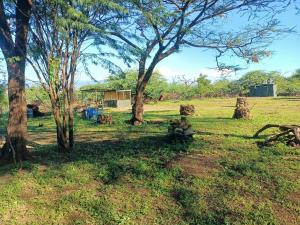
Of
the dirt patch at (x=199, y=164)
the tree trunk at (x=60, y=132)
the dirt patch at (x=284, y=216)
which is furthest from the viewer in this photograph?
the tree trunk at (x=60, y=132)

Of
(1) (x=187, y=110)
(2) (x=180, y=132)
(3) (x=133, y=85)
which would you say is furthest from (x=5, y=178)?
(3) (x=133, y=85)

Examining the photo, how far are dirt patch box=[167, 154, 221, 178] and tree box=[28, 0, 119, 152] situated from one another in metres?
2.87

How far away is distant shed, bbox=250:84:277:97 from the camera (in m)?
54.2

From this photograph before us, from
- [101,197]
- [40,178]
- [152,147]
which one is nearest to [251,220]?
[101,197]

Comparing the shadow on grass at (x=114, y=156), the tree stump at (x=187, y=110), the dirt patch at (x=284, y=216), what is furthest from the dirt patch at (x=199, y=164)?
the tree stump at (x=187, y=110)

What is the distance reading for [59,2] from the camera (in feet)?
21.6

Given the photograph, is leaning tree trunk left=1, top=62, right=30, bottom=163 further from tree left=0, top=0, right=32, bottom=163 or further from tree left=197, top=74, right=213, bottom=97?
tree left=197, top=74, right=213, bottom=97

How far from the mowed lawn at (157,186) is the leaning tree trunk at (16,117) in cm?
46

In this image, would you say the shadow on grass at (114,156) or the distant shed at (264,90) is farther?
the distant shed at (264,90)

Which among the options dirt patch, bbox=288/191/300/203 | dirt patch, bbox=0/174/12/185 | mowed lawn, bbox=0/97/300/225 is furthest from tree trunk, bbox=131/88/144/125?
dirt patch, bbox=288/191/300/203

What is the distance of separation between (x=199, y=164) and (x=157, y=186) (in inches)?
52.6

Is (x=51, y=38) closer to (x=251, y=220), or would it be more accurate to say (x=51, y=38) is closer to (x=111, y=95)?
(x=251, y=220)

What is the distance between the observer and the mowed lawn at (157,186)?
15.6 feet

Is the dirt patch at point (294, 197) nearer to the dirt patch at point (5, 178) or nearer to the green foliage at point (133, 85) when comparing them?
the dirt patch at point (5, 178)
